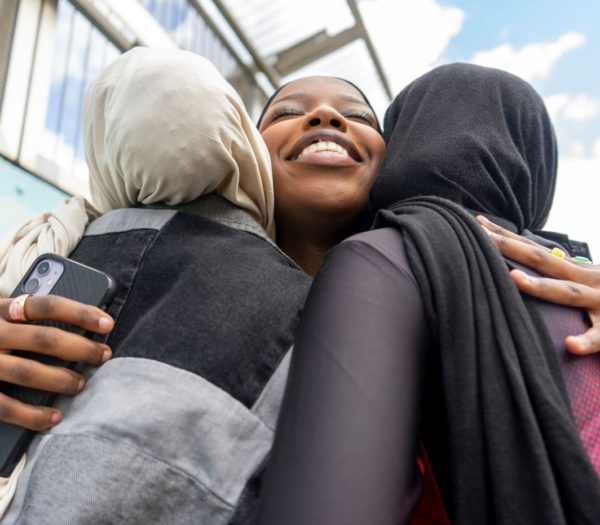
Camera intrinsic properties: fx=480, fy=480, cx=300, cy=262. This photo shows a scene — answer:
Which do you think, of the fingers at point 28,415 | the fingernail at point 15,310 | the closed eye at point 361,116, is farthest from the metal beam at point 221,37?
the fingers at point 28,415

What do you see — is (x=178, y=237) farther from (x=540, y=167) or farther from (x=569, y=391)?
(x=540, y=167)

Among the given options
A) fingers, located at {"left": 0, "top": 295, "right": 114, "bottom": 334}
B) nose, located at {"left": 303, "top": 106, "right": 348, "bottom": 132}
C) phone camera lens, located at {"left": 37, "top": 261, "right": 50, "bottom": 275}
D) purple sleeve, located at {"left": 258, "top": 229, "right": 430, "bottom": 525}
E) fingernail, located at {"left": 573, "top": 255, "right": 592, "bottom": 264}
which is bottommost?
fingernail, located at {"left": 573, "top": 255, "right": 592, "bottom": 264}

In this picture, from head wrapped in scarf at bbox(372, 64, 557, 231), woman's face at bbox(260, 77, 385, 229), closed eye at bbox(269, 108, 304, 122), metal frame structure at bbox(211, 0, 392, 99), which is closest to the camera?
head wrapped in scarf at bbox(372, 64, 557, 231)

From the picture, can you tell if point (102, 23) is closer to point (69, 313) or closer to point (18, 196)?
point (18, 196)

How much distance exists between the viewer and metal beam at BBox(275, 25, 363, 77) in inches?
101

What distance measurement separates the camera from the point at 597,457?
1.36 feet

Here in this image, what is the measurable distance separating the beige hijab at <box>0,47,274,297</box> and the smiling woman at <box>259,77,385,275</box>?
24cm

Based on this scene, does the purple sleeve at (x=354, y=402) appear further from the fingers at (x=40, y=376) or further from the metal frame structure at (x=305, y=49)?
the metal frame structure at (x=305, y=49)

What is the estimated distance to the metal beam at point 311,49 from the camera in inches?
101

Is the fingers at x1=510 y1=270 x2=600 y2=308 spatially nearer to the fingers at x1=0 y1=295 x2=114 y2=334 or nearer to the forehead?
the fingers at x1=0 y1=295 x2=114 y2=334

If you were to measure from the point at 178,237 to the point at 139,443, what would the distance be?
0.24m

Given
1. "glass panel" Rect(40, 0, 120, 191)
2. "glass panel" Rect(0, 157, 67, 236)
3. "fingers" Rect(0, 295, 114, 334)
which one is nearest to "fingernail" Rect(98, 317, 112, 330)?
"fingers" Rect(0, 295, 114, 334)

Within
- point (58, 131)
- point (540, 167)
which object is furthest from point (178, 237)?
point (58, 131)

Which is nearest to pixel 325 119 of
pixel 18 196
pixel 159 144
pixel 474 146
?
pixel 474 146
